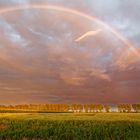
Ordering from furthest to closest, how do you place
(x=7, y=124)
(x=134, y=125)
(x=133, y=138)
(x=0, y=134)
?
(x=7, y=124) → (x=134, y=125) → (x=0, y=134) → (x=133, y=138)

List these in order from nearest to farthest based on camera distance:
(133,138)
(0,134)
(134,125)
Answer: (133,138)
(0,134)
(134,125)

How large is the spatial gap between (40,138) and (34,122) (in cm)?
1016

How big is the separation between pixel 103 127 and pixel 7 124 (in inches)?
699

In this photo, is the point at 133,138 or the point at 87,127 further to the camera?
the point at 87,127

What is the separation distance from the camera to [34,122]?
47844 millimetres

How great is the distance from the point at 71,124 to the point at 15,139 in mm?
10559

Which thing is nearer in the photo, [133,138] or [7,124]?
[133,138]

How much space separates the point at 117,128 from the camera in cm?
4081

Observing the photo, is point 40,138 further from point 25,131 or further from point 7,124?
point 7,124

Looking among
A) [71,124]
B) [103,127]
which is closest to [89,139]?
[103,127]

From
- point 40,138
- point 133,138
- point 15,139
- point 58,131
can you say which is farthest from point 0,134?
point 133,138

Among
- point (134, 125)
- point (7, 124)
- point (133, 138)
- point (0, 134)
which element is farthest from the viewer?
point (7, 124)

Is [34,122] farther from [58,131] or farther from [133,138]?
[133,138]

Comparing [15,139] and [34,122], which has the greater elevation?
[34,122]
